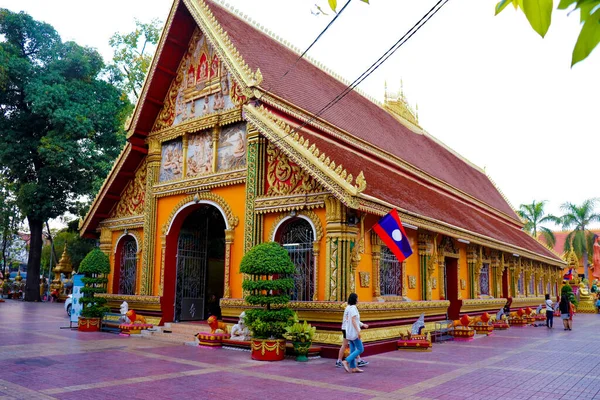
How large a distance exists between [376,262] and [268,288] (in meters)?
2.97

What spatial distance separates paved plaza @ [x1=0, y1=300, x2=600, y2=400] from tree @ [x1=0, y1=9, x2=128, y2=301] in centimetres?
1615

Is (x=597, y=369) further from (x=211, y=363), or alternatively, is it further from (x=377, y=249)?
(x=211, y=363)

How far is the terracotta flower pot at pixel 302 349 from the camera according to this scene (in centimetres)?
1028

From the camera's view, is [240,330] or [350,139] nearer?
[240,330]

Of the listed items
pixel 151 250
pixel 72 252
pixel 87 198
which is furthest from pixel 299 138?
pixel 72 252

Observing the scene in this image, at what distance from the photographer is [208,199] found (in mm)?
14180

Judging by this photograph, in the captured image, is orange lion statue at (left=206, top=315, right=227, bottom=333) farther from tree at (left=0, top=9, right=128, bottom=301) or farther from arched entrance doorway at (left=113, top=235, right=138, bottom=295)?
tree at (left=0, top=9, right=128, bottom=301)

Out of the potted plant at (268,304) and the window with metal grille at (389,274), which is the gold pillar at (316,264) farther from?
the window with metal grille at (389,274)

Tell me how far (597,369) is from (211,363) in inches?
288

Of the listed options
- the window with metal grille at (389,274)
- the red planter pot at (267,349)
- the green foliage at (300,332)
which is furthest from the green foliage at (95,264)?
the window with metal grille at (389,274)

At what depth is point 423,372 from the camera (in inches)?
360

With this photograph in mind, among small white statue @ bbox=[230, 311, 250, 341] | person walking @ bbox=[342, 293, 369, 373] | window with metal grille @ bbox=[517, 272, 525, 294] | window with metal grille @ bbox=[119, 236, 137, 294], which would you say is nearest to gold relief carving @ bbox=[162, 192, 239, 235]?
window with metal grille @ bbox=[119, 236, 137, 294]

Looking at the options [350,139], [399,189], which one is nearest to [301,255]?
[399,189]

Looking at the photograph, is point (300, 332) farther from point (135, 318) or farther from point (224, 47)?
point (224, 47)
